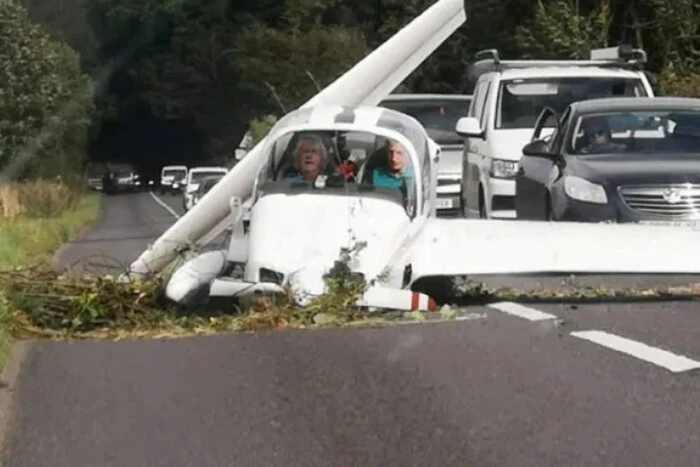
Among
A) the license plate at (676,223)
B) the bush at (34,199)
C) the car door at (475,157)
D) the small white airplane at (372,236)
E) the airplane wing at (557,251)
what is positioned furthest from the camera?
the bush at (34,199)

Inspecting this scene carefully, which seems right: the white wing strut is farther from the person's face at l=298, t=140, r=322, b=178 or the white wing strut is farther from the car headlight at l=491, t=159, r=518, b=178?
the car headlight at l=491, t=159, r=518, b=178

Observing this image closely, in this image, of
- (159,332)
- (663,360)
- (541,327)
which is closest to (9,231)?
(159,332)

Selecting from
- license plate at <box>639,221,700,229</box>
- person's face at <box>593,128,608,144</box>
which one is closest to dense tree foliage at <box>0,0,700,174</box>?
person's face at <box>593,128,608,144</box>

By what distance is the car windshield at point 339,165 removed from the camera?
14008mm

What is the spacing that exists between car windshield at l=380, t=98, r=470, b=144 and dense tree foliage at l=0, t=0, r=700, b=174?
3219 millimetres

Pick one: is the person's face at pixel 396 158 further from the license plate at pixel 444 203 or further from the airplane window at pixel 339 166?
the license plate at pixel 444 203

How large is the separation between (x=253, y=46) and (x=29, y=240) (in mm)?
41100

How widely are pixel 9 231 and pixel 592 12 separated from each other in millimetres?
17837

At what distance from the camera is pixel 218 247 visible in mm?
15586

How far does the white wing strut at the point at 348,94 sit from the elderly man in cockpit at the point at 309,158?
61 cm

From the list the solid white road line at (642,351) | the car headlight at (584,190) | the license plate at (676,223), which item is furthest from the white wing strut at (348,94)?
the solid white road line at (642,351)

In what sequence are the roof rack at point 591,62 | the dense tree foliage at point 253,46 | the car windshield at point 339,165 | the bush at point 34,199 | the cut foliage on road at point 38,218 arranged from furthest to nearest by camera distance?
the dense tree foliage at point 253,46
the bush at point 34,199
the cut foliage on road at point 38,218
the roof rack at point 591,62
the car windshield at point 339,165

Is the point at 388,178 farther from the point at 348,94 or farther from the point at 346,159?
the point at 348,94

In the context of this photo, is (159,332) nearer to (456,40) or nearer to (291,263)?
(291,263)
